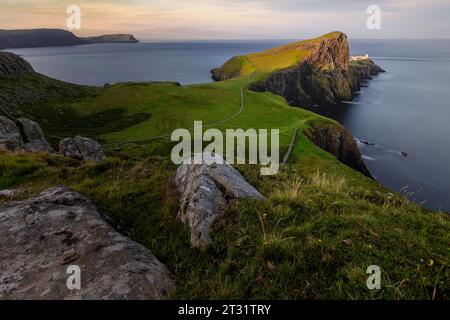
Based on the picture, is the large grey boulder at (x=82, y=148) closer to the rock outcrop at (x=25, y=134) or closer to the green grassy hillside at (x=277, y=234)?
the rock outcrop at (x=25, y=134)

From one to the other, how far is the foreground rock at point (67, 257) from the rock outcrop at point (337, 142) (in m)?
75.0

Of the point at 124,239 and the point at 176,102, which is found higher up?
the point at 176,102

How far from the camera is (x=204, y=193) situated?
7754 millimetres

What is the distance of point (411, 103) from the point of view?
146 metres

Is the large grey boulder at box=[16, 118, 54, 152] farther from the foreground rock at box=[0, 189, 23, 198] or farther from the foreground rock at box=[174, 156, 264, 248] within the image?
the foreground rock at box=[174, 156, 264, 248]

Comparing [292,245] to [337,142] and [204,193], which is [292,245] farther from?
[337,142]

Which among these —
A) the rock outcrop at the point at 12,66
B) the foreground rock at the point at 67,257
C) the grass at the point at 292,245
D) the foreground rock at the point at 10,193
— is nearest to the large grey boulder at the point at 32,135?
the foreground rock at the point at 10,193

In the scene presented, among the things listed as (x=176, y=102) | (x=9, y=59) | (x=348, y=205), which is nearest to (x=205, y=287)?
(x=348, y=205)

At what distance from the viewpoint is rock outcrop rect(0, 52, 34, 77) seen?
9312cm

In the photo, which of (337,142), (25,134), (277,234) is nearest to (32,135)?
(25,134)

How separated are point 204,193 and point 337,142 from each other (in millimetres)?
80671

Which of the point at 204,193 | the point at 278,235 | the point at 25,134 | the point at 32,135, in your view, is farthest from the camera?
the point at 32,135
